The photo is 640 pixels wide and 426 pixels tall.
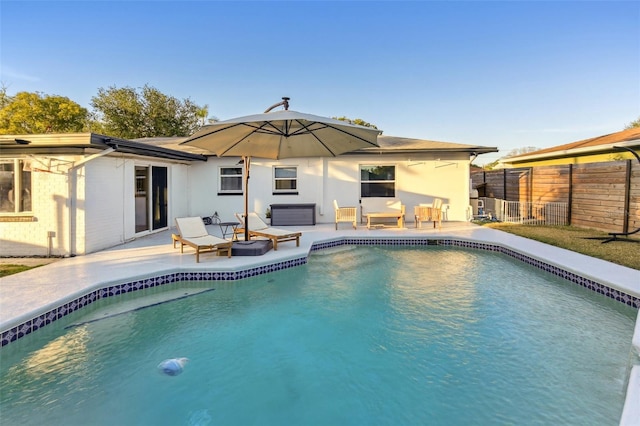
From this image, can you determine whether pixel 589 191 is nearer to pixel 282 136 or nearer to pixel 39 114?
pixel 282 136

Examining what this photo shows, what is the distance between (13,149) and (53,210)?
1.61 meters

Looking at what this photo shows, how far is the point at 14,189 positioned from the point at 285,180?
859 centimetres

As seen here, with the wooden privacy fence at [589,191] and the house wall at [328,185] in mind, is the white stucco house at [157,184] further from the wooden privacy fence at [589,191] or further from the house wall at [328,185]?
the wooden privacy fence at [589,191]

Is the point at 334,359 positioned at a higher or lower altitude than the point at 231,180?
lower

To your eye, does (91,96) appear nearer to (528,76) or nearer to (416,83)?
(416,83)

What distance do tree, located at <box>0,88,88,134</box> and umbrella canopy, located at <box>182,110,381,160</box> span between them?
98.4 ft

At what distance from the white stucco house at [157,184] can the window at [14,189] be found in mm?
24

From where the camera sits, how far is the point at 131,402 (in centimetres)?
305

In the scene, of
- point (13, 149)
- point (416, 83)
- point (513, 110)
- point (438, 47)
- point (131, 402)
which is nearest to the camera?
point (131, 402)

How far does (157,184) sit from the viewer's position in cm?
1141

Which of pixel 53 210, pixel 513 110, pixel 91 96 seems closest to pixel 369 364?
pixel 53 210

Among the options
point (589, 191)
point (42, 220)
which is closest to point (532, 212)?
point (589, 191)

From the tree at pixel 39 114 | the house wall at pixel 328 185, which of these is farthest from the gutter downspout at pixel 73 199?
the tree at pixel 39 114

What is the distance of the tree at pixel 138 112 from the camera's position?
31.0m
